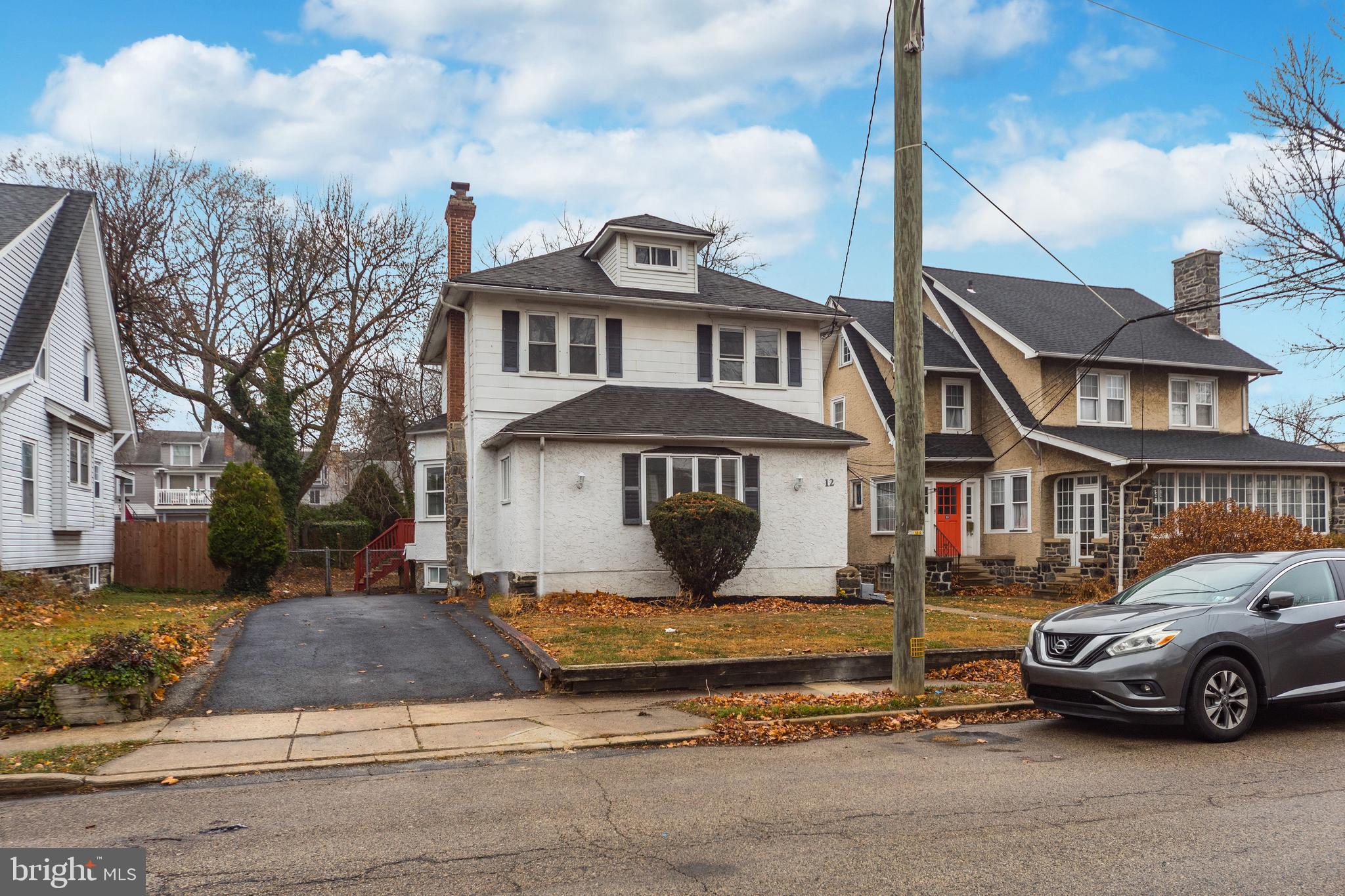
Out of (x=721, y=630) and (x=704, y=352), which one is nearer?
(x=721, y=630)

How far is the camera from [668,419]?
19.0 m

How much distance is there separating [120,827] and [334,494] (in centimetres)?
7098

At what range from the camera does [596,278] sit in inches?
837

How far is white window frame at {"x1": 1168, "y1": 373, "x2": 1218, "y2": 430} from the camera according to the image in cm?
2598

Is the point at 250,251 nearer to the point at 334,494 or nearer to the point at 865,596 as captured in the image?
the point at 865,596

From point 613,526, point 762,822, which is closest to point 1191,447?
point 613,526

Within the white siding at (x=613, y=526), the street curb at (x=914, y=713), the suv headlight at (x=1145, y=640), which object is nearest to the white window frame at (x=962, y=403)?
the white siding at (x=613, y=526)

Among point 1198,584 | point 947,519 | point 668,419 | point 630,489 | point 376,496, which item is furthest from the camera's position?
point 376,496

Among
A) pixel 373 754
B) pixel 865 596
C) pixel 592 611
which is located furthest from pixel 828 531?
pixel 373 754

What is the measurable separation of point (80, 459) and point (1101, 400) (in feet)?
84.9

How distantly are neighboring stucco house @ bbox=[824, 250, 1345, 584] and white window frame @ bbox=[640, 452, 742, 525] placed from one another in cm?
679

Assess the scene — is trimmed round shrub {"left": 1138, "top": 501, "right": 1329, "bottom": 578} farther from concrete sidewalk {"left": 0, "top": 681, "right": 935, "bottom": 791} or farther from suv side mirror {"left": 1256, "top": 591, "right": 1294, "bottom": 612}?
concrete sidewalk {"left": 0, "top": 681, "right": 935, "bottom": 791}

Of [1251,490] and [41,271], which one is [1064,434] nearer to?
[1251,490]

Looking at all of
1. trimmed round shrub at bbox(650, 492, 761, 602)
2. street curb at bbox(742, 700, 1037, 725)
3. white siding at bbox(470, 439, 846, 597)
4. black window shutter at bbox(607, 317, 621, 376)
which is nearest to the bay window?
white siding at bbox(470, 439, 846, 597)
